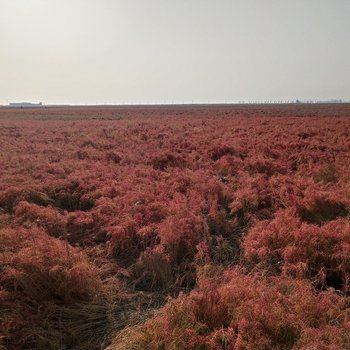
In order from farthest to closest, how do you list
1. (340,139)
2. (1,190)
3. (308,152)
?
(340,139), (308,152), (1,190)

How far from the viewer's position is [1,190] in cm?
1091

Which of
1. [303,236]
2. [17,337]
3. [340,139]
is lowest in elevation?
[17,337]

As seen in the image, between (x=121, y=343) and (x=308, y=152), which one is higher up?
(x=308, y=152)

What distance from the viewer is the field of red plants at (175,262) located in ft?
15.3

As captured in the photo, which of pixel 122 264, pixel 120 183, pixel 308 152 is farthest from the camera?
pixel 308 152

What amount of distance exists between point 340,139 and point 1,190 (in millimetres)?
16331

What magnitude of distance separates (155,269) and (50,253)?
6.07 feet

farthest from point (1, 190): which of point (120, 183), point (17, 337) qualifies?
point (17, 337)

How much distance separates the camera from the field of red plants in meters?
4.67

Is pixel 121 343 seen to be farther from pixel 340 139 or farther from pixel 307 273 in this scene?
pixel 340 139

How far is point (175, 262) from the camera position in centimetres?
691

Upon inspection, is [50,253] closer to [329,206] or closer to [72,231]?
[72,231]

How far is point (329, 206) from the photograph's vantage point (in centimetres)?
876

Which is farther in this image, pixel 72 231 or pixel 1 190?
pixel 1 190
